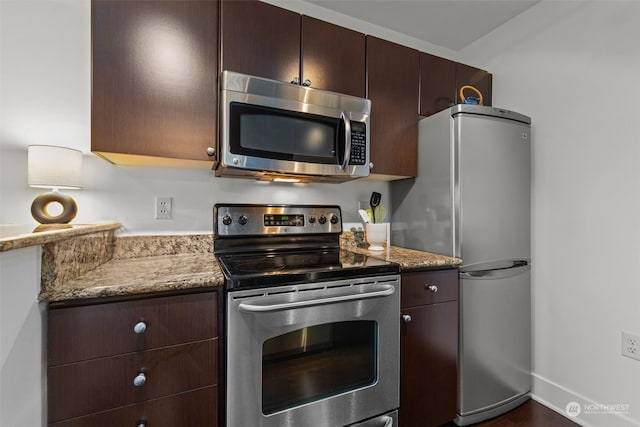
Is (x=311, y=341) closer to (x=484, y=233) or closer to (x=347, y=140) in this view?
(x=347, y=140)

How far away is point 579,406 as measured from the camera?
1.65 m

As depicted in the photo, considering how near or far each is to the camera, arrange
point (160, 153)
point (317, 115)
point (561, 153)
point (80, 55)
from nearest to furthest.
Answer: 1. point (160, 153)
2. point (80, 55)
3. point (317, 115)
4. point (561, 153)

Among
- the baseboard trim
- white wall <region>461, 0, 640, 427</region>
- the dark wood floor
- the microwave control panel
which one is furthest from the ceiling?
the dark wood floor

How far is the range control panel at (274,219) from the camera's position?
1.59 meters

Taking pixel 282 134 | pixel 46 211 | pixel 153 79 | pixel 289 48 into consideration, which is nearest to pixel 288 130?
pixel 282 134

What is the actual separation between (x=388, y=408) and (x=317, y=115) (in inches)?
57.8

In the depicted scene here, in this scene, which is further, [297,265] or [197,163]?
[197,163]

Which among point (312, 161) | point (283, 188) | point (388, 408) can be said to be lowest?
point (388, 408)

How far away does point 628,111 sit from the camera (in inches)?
58.8

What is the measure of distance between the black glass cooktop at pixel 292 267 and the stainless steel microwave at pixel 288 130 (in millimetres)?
445

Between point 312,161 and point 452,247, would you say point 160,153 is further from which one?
point 452,247

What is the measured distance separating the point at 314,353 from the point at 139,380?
63cm

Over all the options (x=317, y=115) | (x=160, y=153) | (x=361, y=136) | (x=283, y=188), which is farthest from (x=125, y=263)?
(x=361, y=136)

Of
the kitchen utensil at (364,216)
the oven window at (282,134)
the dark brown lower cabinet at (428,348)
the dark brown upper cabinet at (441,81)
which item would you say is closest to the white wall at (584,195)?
the dark brown upper cabinet at (441,81)
